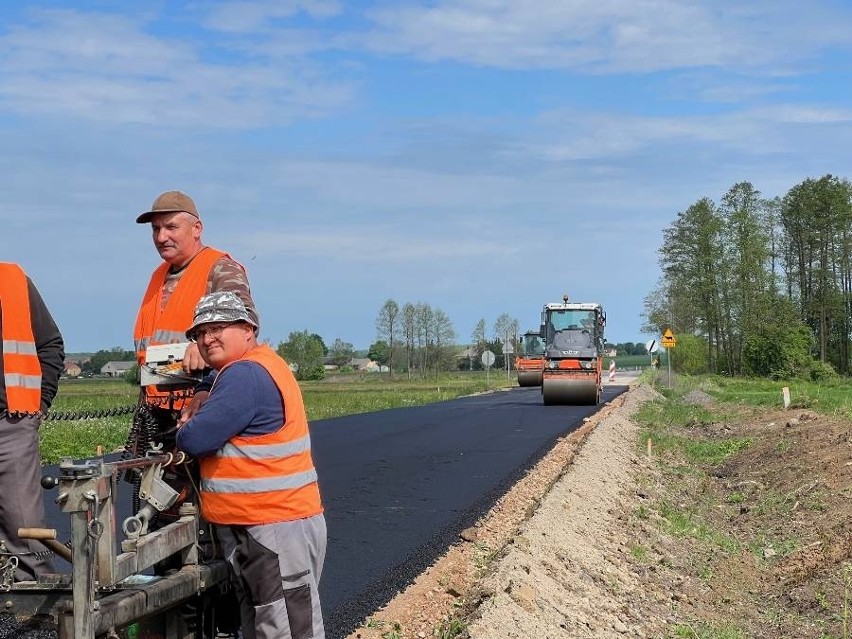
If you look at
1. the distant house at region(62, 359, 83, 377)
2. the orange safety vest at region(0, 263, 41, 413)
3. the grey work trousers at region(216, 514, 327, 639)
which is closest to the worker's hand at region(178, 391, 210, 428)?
the grey work trousers at region(216, 514, 327, 639)

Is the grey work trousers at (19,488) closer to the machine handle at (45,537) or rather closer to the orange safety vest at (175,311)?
the orange safety vest at (175,311)

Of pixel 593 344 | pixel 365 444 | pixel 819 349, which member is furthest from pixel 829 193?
pixel 365 444

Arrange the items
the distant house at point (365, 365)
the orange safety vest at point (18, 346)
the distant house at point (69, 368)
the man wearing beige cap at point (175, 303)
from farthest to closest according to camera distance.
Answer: the distant house at point (365, 365)
the distant house at point (69, 368)
the orange safety vest at point (18, 346)
the man wearing beige cap at point (175, 303)

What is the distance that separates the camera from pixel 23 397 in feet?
17.6

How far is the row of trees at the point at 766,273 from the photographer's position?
6081cm

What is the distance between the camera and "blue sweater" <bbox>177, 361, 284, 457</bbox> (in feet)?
13.4

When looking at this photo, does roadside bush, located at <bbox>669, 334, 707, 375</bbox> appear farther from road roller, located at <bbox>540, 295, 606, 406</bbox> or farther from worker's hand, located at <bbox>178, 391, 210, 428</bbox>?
worker's hand, located at <bbox>178, 391, 210, 428</bbox>

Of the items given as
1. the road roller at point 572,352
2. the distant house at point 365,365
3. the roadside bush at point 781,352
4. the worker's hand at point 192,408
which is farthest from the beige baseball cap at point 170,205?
the distant house at point 365,365

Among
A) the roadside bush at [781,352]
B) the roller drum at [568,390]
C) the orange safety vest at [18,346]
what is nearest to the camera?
the orange safety vest at [18,346]

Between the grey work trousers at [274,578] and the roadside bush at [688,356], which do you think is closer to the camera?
the grey work trousers at [274,578]

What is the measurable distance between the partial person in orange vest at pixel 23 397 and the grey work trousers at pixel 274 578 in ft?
4.64

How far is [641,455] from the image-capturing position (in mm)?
18781

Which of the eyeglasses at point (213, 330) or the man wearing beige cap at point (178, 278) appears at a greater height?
the man wearing beige cap at point (178, 278)

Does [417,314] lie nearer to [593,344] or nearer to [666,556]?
[593,344]
